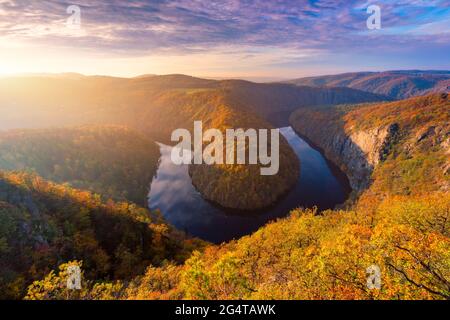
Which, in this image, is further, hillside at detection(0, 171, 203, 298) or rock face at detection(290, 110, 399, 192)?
rock face at detection(290, 110, 399, 192)

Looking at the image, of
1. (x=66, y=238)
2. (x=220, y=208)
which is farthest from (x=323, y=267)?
(x=220, y=208)

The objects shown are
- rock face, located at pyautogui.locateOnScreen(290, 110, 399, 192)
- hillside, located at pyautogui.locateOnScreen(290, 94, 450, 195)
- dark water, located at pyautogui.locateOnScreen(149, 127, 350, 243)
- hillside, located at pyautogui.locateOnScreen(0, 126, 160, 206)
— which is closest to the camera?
hillside, located at pyautogui.locateOnScreen(290, 94, 450, 195)

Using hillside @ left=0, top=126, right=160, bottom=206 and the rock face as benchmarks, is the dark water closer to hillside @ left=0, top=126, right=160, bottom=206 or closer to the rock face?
the rock face

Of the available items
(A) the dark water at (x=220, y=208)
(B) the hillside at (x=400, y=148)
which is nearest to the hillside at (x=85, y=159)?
(A) the dark water at (x=220, y=208)

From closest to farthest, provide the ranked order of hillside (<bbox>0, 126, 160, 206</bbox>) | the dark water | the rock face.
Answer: the dark water → hillside (<bbox>0, 126, 160, 206</bbox>) → the rock face

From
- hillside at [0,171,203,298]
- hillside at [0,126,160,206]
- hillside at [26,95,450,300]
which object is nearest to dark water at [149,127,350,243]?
hillside at [0,126,160,206]

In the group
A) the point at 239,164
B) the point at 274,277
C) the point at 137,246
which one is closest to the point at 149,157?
the point at 239,164
